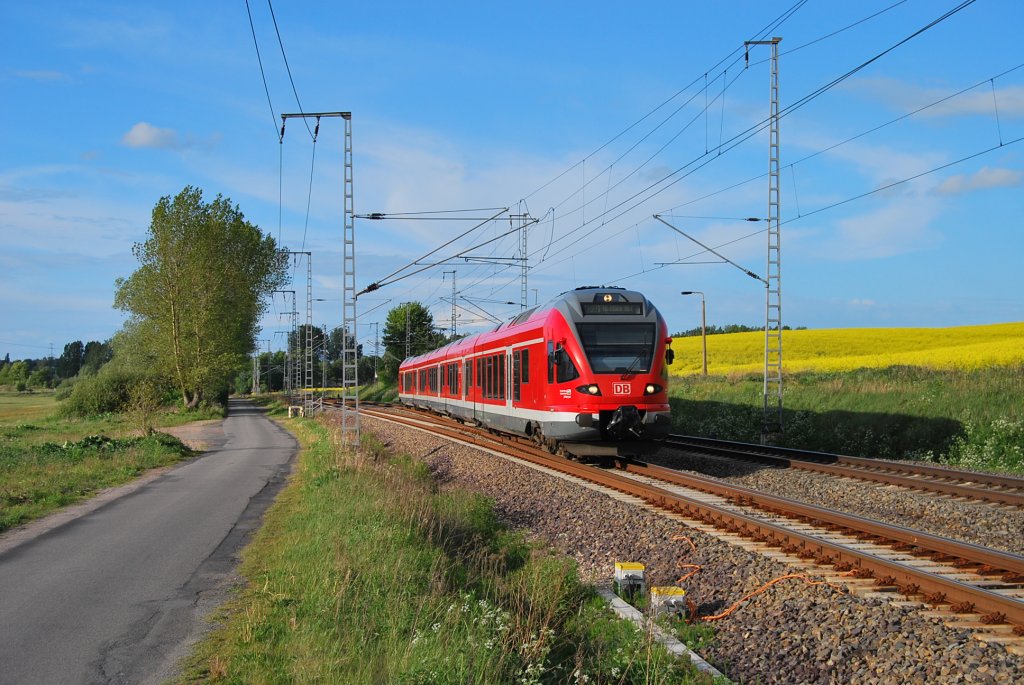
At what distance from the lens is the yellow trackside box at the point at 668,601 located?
750 cm

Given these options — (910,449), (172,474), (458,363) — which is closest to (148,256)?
(458,363)

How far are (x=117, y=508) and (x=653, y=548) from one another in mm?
9037

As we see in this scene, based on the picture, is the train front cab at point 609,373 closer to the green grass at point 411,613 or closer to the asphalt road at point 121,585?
the green grass at point 411,613

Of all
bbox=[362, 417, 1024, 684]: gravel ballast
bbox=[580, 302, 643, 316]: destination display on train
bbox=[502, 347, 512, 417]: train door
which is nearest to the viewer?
bbox=[362, 417, 1024, 684]: gravel ballast

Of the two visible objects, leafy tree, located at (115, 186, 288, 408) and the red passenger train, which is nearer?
the red passenger train

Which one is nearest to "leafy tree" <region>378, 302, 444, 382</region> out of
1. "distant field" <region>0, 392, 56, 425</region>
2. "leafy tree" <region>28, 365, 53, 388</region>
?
"distant field" <region>0, 392, 56, 425</region>

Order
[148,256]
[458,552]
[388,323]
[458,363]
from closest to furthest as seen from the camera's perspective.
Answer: [458,552]
[458,363]
[148,256]
[388,323]

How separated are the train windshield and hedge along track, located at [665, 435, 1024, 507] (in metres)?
3.70

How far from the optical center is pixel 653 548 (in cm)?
1039

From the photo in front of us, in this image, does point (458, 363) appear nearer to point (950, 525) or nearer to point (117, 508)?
point (117, 508)

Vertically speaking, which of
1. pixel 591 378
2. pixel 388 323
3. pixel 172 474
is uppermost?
pixel 388 323

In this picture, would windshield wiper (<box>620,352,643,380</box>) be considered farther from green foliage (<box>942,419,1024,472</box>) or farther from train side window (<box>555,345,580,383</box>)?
green foliage (<box>942,419,1024,472</box>)

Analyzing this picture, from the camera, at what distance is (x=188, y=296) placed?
53656mm

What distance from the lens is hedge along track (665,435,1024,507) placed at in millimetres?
13172
